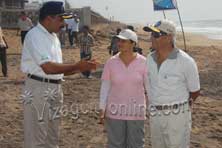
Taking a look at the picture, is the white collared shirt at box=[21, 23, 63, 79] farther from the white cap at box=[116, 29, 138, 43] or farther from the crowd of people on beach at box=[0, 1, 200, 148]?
the white cap at box=[116, 29, 138, 43]

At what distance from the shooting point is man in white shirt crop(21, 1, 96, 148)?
14.6 feet

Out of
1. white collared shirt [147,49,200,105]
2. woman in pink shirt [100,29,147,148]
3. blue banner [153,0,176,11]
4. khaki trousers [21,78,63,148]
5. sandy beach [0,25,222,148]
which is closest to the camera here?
white collared shirt [147,49,200,105]

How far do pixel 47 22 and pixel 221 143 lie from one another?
3.56 m

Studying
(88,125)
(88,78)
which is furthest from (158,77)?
(88,78)

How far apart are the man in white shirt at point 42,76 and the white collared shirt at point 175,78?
62 centimetres

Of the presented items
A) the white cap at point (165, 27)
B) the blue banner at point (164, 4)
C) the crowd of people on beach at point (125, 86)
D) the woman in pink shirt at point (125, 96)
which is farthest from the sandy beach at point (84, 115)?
the blue banner at point (164, 4)

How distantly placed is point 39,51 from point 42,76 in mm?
299

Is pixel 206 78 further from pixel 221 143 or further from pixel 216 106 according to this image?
pixel 221 143

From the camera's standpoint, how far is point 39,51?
4.39m

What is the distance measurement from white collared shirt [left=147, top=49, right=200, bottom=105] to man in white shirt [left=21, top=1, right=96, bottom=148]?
62 cm

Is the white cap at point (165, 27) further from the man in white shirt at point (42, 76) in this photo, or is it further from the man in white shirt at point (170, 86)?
the man in white shirt at point (42, 76)

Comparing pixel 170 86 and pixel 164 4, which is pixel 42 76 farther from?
pixel 164 4

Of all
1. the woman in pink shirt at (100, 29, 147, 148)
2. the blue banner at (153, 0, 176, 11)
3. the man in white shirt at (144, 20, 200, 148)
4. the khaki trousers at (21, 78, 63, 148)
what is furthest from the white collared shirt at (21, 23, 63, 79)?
the blue banner at (153, 0, 176, 11)

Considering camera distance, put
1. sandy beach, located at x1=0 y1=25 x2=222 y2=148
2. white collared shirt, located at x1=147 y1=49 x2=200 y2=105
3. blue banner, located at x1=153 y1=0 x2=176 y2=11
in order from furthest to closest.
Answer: blue banner, located at x1=153 y1=0 x2=176 y2=11 → sandy beach, located at x1=0 y1=25 x2=222 y2=148 → white collared shirt, located at x1=147 y1=49 x2=200 y2=105
